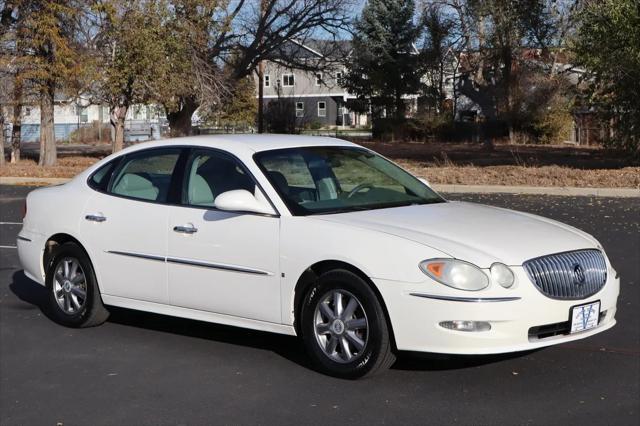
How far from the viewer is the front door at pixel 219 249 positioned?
5844mm

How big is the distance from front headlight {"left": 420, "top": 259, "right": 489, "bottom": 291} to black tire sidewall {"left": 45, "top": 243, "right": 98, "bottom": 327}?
3013mm

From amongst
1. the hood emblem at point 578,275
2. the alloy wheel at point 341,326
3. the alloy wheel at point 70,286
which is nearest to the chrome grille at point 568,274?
the hood emblem at point 578,275

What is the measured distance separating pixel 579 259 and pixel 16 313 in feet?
15.9

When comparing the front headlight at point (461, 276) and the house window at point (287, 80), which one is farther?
the house window at point (287, 80)

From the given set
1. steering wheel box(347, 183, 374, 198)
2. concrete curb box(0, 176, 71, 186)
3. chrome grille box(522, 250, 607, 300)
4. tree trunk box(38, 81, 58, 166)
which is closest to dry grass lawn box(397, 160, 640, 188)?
concrete curb box(0, 176, 71, 186)

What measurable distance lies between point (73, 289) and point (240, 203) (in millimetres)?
1977

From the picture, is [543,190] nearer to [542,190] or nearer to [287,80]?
[542,190]

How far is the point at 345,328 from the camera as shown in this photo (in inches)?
217

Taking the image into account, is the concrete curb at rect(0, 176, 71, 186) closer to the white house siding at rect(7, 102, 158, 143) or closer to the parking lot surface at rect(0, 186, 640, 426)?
the parking lot surface at rect(0, 186, 640, 426)

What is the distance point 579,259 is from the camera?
5516mm

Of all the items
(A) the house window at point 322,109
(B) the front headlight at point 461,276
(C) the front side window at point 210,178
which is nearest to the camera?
(B) the front headlight at point 461,276

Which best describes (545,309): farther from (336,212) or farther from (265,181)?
(265,181)

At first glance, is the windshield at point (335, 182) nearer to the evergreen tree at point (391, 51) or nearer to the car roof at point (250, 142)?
the car roof at point (250, 142)

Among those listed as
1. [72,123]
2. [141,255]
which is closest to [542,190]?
[141,255]
